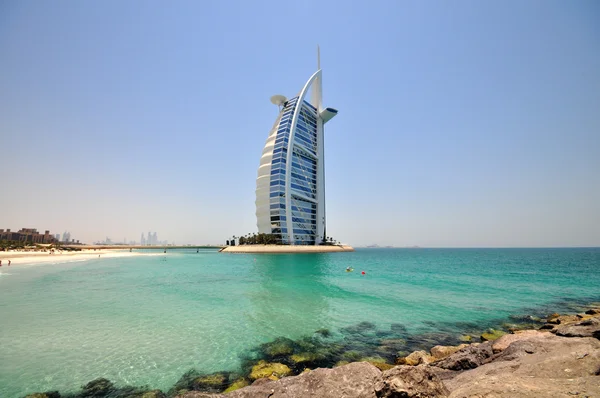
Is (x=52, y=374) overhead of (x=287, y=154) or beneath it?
beneath

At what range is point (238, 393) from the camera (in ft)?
18.7

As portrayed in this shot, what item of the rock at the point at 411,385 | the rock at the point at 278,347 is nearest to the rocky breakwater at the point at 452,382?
the rock at the point at 411,385

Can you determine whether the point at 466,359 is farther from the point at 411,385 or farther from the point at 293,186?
the point at 293,186

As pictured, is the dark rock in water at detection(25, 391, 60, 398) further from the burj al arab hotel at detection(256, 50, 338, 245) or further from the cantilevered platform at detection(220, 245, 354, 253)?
the burj al arab hotel at detection(256, 50, 338, 245)

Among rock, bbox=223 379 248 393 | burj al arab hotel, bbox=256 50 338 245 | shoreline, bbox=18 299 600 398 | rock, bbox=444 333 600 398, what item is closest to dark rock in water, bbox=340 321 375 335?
shoreline, bbox=18 299 600 398

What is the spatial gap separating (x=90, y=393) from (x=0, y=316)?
12.2m

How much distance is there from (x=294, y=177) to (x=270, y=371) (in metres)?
90.5

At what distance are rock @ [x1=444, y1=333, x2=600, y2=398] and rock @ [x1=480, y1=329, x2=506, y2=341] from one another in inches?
172

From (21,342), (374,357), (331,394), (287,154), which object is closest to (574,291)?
(374,357)

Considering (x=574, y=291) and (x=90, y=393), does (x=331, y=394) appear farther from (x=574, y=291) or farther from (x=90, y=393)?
(x=574, y=291)

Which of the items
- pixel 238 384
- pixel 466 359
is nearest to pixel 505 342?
pixel 466 359

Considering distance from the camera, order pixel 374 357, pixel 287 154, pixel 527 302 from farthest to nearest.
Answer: pixel 287 154 → pixel 527 302 → pixel 374 357

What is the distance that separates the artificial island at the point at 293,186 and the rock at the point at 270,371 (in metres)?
74.4

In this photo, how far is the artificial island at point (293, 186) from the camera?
9150 centimetres
